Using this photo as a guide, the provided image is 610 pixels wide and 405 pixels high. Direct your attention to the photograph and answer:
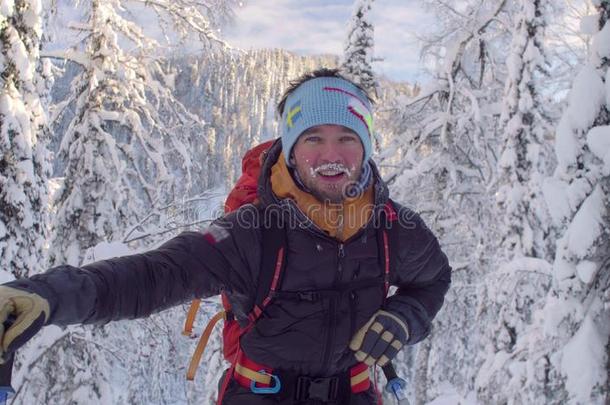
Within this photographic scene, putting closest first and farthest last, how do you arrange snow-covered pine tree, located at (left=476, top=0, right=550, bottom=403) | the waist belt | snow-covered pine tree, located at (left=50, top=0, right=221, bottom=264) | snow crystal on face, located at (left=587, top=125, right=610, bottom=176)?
the waist belt
snow crystal on face, located at (left=587, top=125, right=610, bottom=176)
snow-covered pine tree, located at (left=50, top=0, right=221, bottom=264)
snow-covered pine tree, located at (left=476, top=0, right=550, bottom=403)

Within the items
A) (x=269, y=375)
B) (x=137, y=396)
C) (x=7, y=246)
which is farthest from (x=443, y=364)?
(x=269, y=375)

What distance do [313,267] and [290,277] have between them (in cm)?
12

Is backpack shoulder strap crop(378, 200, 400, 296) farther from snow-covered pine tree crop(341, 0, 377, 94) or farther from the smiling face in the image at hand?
snow-covered pine tree crop(341, 0, 377, 94)

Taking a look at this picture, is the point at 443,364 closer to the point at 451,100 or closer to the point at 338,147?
the point at 451,100

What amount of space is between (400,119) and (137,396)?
14.7m

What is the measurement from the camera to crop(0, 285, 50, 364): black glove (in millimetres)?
1557

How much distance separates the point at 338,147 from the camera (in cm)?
270

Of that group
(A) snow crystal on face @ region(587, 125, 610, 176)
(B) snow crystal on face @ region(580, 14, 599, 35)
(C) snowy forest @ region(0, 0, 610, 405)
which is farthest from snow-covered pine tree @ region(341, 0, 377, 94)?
(A) snow crystal on face @ region(587, 125, 610, 176)

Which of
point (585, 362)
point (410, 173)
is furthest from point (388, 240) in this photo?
point (410, 173)

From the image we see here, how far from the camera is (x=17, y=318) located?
1582 millimetres

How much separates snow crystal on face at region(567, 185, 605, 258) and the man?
1895mm

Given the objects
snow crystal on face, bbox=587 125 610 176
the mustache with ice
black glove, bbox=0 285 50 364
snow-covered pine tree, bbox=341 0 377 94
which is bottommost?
black glove, bbox=0 285 50 364

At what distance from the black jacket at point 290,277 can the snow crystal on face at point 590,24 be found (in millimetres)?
2644

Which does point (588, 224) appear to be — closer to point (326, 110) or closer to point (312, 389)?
point (326, 110)
